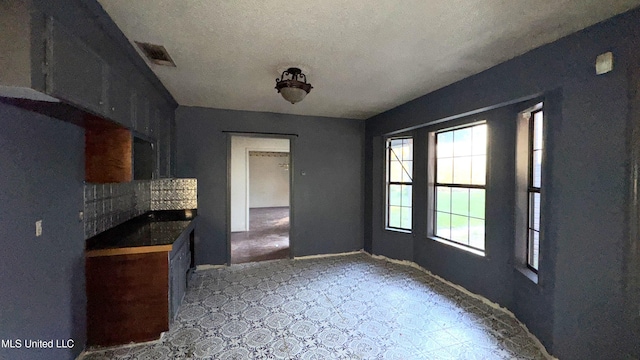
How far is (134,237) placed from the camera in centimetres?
252

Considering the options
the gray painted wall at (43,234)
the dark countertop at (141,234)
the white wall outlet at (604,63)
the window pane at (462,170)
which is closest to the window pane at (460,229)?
the window pane at (462,170)

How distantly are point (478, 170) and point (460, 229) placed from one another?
82 cm

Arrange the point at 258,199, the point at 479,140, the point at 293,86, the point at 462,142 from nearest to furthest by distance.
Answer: the point at 293,86
the point at 479,140
the point at 462,142
the point at 258,199

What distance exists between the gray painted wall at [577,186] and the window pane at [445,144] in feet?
2.56

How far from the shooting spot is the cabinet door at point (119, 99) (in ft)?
6.14

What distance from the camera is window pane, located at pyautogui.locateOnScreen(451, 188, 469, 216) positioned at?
344cm

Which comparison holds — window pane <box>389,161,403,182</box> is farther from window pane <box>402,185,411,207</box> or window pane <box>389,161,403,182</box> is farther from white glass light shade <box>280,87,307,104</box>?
white glass light shade <box>280,87,307,104</box>

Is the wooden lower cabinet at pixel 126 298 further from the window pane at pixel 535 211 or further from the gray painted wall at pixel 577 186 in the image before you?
→ the window pane at pixel 535 211

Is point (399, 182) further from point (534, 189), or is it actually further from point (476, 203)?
point (534, 189)

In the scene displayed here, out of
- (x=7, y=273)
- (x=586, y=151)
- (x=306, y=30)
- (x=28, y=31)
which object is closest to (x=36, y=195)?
(x=7, y=273)

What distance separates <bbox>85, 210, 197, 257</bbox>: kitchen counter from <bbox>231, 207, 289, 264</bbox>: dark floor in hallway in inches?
66.7

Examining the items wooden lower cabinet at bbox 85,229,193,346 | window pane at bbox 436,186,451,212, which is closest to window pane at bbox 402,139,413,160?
window pane at bbox 436,186,451,212

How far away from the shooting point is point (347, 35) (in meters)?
2.02

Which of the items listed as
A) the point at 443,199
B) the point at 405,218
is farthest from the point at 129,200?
the point at 443,199
